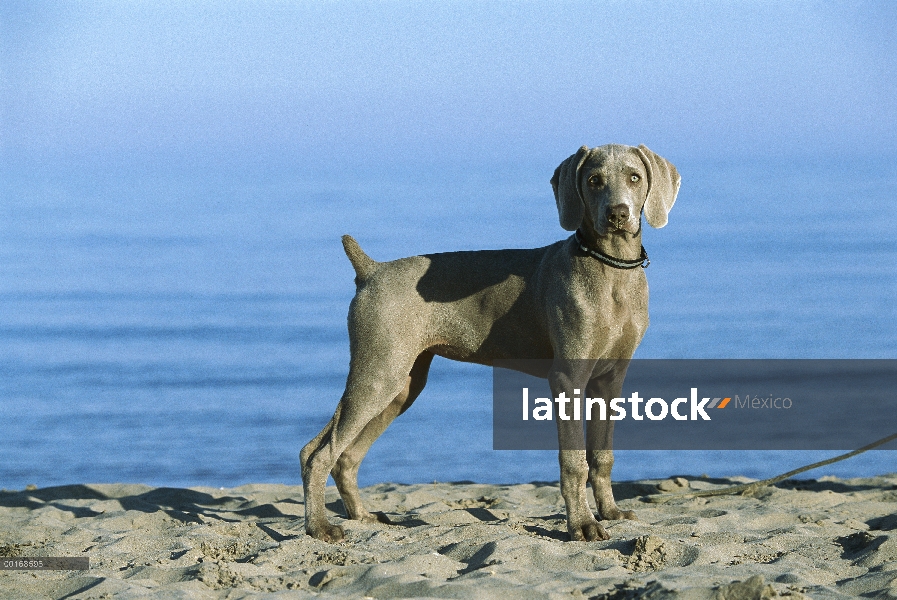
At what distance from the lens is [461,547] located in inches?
238

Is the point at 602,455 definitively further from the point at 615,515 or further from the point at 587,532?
the point at 587,532

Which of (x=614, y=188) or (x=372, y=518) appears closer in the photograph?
(x=614, y=188)

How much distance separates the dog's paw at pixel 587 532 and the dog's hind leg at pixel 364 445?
4.51 feet

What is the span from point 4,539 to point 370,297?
7.93ft

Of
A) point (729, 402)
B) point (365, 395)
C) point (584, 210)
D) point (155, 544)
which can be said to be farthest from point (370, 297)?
point (729, 402)

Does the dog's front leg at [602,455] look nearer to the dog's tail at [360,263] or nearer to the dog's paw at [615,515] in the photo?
the dog's paw at [615,515]

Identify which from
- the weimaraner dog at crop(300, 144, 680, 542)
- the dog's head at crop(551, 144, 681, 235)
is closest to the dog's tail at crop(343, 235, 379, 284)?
the weimaraner dog at crop(300, 144, 680, 542)

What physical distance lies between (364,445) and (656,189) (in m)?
2.29

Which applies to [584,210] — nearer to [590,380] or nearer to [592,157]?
[592,157]

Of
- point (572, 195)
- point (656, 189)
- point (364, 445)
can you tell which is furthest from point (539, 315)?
point (364, 445)

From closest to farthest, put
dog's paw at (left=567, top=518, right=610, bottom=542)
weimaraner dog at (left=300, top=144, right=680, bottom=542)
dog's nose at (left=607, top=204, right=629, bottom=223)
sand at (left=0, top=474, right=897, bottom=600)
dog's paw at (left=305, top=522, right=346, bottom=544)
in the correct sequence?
sand at (left=0, top=474, right=897, bottom=600), dog's nose at (left=607, top=204, right=629, bottom=223), dog's paw at (left=567, top=518, right=610, bottom=542), weimaraner dog at (left=300, top=144, right=680, bottom=542), dog's paw at (left=305, top=522, right=346, bottom=544)

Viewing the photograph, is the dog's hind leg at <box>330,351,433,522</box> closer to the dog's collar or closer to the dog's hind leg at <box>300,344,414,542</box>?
the dog's hind leg at <box>300,344,414,542</box>

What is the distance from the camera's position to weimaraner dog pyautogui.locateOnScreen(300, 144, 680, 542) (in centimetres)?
643

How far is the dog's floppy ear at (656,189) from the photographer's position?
6477 millimetres
